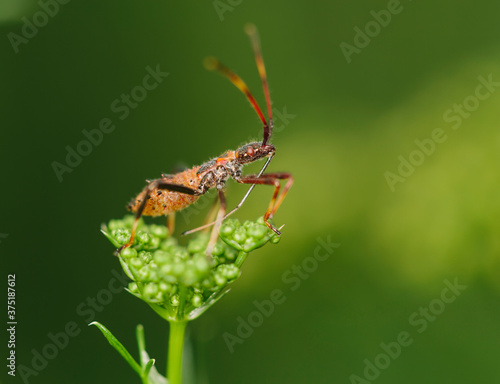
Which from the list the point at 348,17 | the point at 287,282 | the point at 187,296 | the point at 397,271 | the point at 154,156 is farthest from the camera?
the point at 348,17

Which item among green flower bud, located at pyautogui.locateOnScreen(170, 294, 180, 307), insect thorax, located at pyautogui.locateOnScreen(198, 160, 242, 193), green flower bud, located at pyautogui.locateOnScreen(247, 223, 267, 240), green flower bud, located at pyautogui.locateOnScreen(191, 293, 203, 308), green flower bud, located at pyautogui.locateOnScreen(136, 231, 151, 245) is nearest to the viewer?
Result: green flower bud, located at pyautogui.locateOnScreen(191, 293, 203, 308)

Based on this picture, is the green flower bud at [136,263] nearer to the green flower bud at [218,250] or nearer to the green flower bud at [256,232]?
the green flower bud at [218,250]

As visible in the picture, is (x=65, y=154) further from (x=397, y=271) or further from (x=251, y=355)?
(x=397, y=271)

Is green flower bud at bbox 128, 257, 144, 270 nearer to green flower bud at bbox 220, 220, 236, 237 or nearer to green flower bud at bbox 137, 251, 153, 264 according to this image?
green flower bud at bbox 137, 251, 153, 264

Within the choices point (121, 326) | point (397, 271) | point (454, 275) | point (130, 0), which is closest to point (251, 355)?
point (121, 326)

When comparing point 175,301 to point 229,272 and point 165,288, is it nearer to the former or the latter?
point 165,288

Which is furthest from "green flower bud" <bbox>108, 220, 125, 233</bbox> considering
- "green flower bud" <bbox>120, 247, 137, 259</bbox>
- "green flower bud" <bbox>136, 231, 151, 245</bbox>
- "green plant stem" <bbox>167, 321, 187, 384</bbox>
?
"green plant stem" <bbox>167, 321, 187, 384</bbox>
